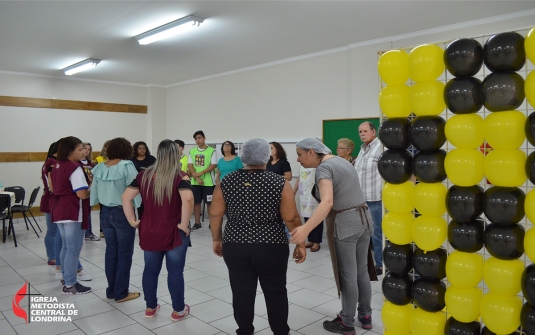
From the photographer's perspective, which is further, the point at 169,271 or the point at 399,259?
the point at 169,271

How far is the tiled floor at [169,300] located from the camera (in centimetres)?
326

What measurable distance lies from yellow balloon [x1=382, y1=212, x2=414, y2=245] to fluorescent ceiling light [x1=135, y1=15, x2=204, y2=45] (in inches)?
144

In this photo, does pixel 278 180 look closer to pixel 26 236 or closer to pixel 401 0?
pixel 401 0

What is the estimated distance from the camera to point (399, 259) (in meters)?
2.47

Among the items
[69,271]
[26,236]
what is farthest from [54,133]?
[69,271]

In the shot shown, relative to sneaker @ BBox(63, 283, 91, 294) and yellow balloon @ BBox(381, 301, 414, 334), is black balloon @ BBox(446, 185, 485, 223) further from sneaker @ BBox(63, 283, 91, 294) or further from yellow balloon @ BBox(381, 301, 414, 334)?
sneaker @ BBox(63, 283, 91, 294)

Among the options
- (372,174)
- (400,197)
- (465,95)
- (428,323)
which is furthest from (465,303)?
(372,174)

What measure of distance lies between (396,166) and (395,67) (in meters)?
0.62

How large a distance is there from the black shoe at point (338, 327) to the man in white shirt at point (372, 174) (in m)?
1.51

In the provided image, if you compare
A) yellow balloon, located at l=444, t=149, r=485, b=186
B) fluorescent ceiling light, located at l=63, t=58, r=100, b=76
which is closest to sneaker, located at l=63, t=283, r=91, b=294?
yellow balloon, located at l=444, t=149, r=485, b=186

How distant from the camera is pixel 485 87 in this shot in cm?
211

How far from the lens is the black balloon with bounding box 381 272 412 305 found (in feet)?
8.07

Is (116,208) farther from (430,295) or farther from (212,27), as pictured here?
(212,27)

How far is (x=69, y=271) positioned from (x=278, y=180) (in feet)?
8.75
